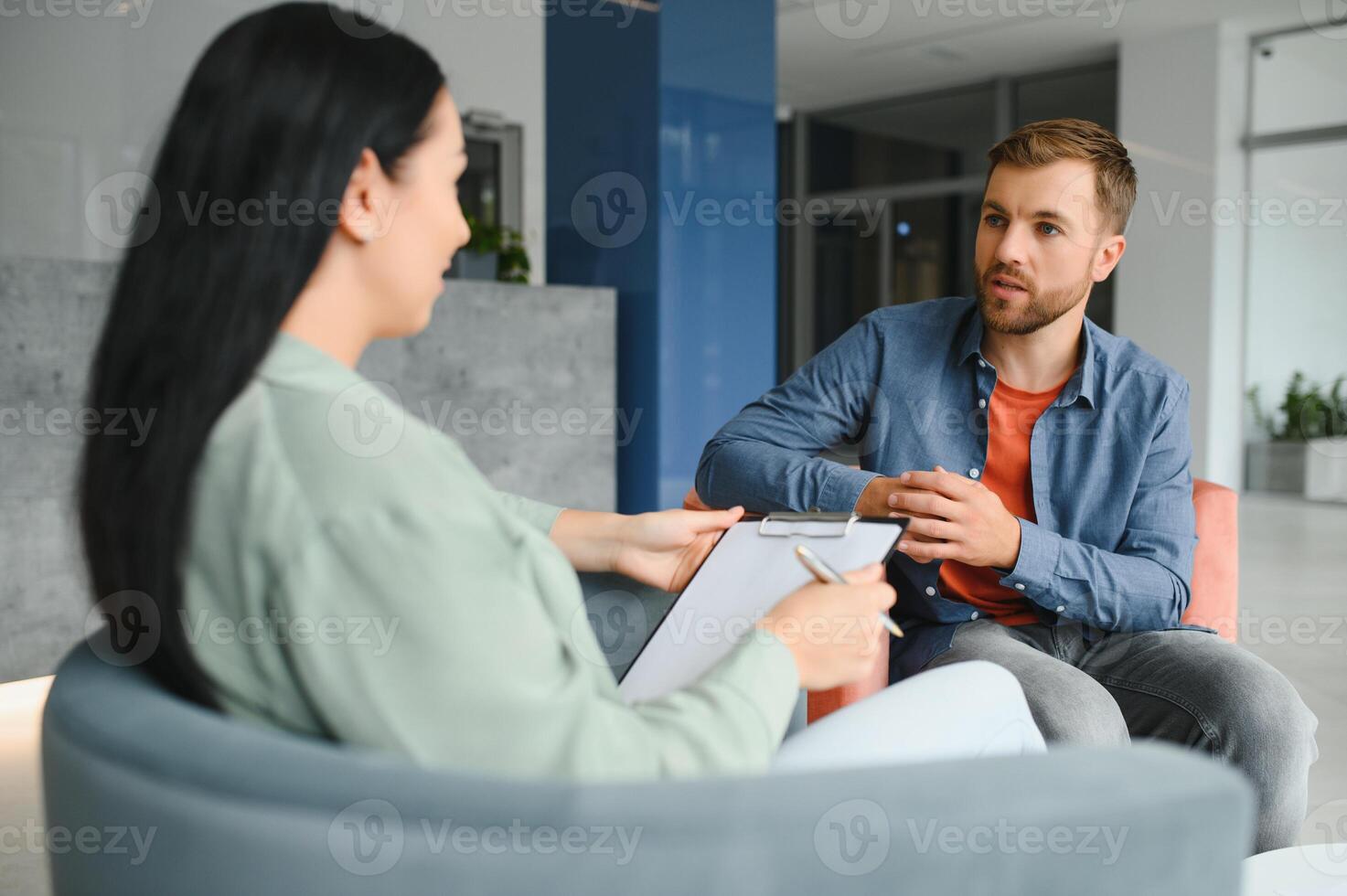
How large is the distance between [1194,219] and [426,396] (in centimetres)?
619

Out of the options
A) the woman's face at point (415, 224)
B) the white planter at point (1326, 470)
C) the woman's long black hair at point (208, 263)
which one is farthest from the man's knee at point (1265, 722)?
the white planter at point (1326, 470)

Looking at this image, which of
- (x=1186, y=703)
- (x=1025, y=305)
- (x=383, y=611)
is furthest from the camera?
(x=1025, y=305)

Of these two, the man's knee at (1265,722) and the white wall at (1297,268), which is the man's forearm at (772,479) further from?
the white wall at (1297,268)

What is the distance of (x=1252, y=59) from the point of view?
26.4 ft

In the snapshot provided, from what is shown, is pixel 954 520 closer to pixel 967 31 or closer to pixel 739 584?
pixel 739 584

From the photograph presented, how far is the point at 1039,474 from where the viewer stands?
1904 mm

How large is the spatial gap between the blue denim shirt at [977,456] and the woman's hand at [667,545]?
0.39 m

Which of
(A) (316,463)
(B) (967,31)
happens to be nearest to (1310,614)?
(A) (316,463)

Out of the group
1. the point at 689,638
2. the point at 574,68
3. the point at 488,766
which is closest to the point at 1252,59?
the point at 574,68

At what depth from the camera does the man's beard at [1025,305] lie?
1919 mm

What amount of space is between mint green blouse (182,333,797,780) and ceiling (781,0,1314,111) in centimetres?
699

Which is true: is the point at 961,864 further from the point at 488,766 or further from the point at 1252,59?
the point at 1252,59

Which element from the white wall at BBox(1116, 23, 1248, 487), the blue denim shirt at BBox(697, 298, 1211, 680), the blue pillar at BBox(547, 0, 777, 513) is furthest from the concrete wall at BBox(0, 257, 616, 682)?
the white wall at BBox(1116, 23, 1248, 487)

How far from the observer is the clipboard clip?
1.32 metres
